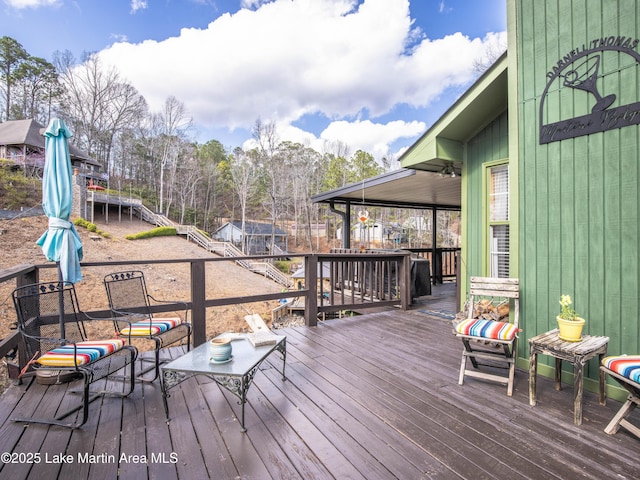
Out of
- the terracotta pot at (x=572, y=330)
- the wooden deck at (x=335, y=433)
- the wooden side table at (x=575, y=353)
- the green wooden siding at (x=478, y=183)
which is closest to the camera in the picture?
the wooden deck at (x=335, y=433)

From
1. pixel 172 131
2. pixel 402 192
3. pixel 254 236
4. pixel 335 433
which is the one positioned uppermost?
pixel 172 131

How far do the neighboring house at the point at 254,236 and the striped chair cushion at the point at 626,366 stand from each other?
76.4 ft

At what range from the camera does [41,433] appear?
2.02 meters

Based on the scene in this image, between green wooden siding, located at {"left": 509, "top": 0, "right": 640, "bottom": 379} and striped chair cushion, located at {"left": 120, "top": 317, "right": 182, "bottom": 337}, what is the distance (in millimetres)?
3243

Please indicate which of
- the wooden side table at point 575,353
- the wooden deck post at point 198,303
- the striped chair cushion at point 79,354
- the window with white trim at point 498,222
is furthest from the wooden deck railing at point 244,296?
the wooden side table at point 575,353

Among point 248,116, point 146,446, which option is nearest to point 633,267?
point 146,446

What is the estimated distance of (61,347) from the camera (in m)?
2.35

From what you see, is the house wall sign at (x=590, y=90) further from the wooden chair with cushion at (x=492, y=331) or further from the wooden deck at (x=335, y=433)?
the wooden deck at (x=335, y=433)

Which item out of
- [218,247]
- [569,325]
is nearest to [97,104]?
[218,247]

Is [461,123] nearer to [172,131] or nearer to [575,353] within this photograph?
[575,353]

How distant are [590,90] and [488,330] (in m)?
2.06

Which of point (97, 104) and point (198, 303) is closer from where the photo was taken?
point (198, 303)

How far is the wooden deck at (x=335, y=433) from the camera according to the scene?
5.54 feet

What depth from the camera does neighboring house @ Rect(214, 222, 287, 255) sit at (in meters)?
25.5
